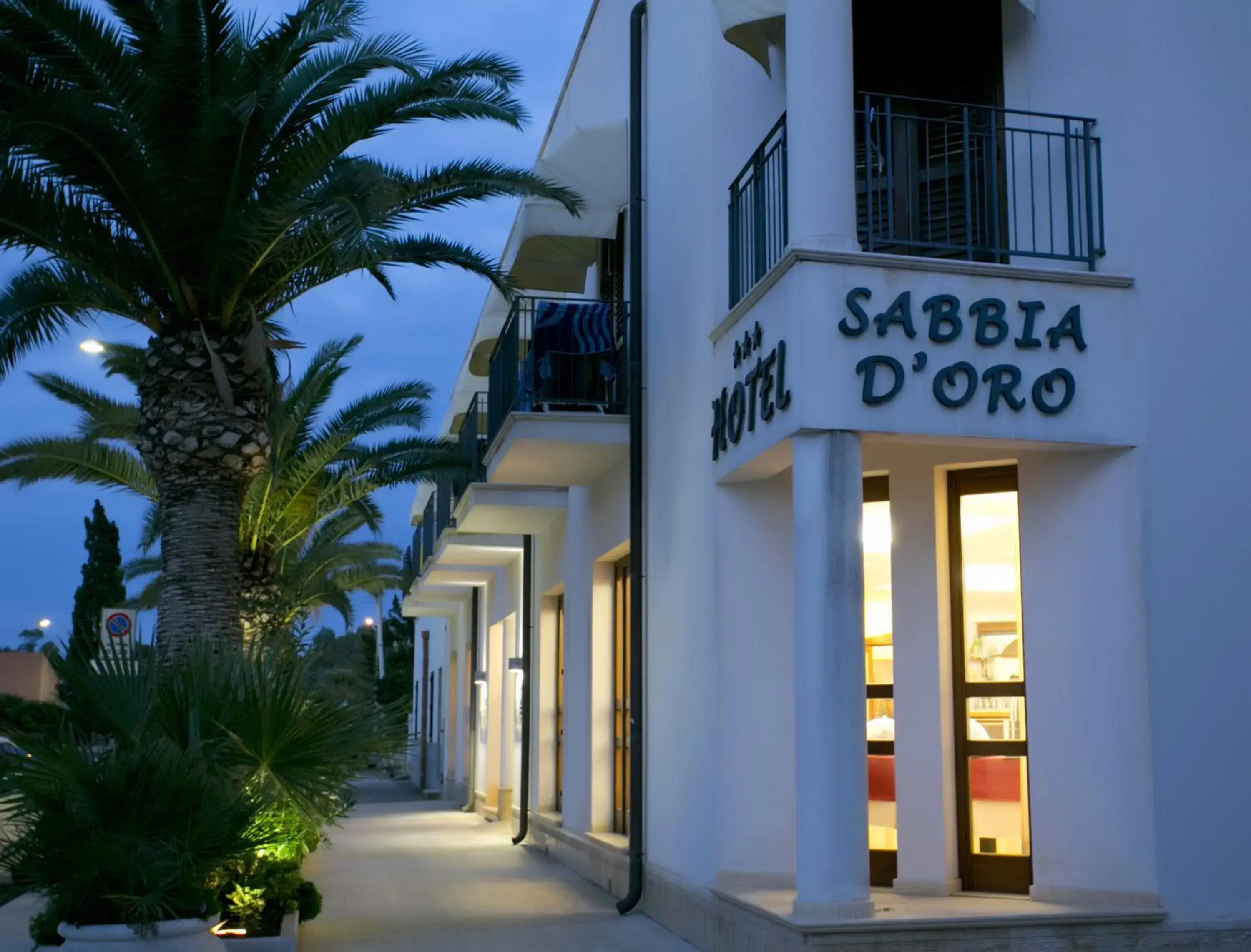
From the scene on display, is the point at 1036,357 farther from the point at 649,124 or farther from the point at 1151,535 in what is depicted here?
the point at 649,124

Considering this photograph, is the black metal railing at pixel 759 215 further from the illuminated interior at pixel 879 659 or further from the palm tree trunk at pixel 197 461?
the palm tree trunk at pixel 197 461

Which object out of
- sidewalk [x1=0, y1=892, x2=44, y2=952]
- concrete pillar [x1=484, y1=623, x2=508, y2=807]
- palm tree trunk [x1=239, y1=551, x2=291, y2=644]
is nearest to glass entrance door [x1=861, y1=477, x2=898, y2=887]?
sidewalk [x1=0, y1=892, x2=44, y2=952]

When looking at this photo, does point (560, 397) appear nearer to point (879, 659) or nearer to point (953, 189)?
point (879, 659)

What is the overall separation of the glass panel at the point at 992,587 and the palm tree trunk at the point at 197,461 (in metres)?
6.07

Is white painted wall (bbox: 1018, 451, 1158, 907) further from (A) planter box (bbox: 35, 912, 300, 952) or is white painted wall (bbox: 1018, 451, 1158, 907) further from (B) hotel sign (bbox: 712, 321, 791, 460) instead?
(A) planter box (bbox: 35, 912, 300, 952)

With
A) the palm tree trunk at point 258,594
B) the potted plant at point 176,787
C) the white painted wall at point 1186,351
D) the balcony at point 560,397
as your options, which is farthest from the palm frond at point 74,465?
the white painted wall at point 1186,351

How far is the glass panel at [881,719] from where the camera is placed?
10.8 m

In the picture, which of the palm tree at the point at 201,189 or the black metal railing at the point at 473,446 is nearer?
the palm tree at the point at 201,189

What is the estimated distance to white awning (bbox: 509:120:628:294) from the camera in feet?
48.0

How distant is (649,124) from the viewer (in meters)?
13.6

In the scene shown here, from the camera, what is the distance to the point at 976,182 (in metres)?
10.4

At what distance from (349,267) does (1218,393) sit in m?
7.20

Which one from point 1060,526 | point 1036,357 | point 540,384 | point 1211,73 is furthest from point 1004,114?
point 540,384

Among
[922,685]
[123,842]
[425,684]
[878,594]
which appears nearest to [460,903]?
[878,594]
